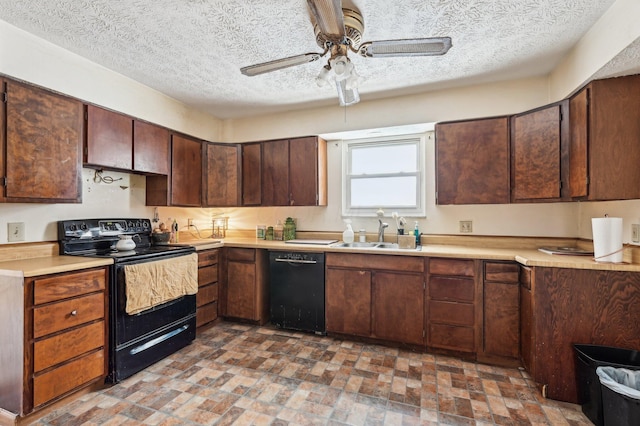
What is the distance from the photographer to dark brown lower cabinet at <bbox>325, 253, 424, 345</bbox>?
269 cm

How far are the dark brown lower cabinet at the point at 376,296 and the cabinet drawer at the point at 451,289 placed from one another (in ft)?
0.35

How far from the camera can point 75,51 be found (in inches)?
93.9

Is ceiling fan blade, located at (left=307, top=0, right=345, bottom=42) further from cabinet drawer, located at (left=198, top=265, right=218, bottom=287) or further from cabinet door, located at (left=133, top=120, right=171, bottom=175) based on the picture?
cabinet drawer, located at (left=198, top=265, right=218, bottom=287)

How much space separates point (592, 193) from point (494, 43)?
128cm

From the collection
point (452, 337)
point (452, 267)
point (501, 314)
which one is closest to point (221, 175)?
point (452, 267)

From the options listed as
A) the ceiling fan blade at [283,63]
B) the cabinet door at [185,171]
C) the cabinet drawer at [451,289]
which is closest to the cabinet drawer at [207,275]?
the cabinet door at [185,171]

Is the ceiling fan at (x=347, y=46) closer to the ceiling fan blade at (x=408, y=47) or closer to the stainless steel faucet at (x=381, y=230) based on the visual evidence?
the ceiling fan blade at (x=408, y=47)

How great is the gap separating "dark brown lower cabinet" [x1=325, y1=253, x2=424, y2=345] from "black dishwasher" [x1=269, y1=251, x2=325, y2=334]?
97 millimetres

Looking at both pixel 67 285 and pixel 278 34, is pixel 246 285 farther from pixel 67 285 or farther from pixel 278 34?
pixel 278 34

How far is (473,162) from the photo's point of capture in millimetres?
2811

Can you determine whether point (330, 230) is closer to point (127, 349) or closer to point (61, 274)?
point (127, 349)

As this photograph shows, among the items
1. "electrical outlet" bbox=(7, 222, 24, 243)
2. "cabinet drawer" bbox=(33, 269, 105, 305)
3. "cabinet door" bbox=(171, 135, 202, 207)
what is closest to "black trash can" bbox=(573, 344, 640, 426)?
"cabinet drawer" bbox=(33, 269, 105, 305)

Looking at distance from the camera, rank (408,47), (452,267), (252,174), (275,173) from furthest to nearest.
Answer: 1. (252,174)
2. (275,173)
3. (452,267)
4. (408,47)

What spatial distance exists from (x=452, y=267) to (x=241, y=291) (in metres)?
2.17
